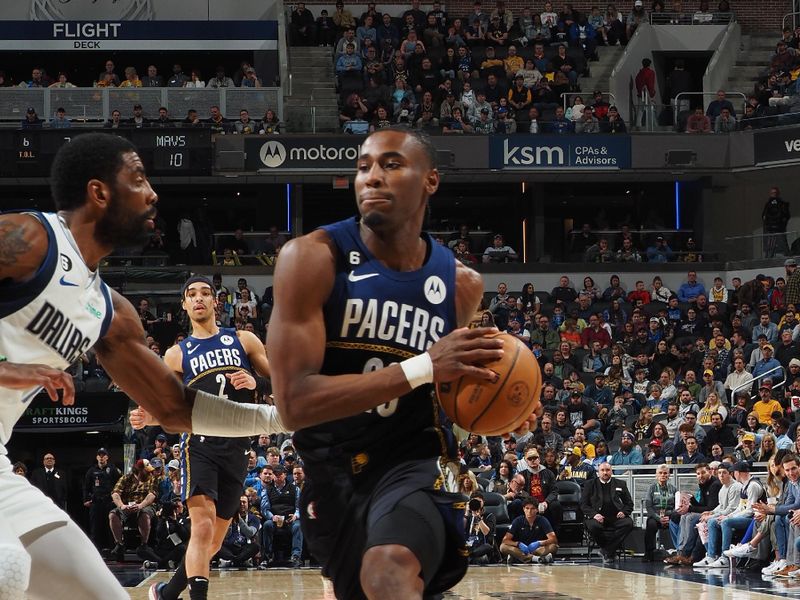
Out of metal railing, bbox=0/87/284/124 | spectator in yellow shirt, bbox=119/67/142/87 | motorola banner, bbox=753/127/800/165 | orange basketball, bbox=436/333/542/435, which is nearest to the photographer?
orange basketball, bbox=436/333/542/435

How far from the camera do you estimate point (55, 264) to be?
143 inches

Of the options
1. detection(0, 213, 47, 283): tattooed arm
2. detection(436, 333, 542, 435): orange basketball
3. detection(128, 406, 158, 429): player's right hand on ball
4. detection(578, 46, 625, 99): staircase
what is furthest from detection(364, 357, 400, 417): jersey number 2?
detection(578, 46, 625, 99): staircase

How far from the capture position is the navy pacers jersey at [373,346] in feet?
12.4

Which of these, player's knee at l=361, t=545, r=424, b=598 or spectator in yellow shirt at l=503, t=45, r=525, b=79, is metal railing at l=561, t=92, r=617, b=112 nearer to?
→ spectator in yellow shirt at l=503, t=45, r=525, b=79

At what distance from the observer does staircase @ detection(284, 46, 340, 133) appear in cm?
2644

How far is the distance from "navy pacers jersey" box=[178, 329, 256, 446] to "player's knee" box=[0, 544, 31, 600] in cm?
474

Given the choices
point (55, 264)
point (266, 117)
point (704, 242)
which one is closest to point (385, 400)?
point (55, 264)

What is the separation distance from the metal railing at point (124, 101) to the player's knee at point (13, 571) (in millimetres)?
23324

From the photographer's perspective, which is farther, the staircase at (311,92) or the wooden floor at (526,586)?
the staircase at (311,92)

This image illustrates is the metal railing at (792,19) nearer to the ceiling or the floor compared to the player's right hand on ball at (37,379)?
nearer to the ceiling

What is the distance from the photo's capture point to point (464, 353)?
354 cm

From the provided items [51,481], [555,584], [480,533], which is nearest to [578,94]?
[480,533]

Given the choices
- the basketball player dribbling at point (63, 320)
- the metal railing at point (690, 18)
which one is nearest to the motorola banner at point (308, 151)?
the metal railing at point (690, 18)

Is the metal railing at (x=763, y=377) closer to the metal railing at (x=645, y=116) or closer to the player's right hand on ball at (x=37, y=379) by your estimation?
the metal railing at (x=645, y=116)
